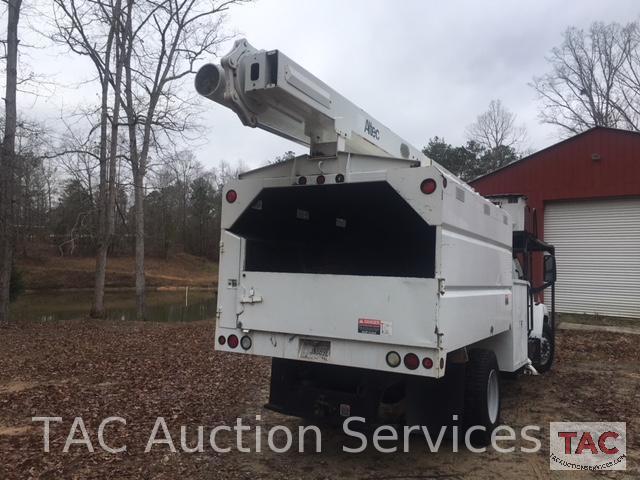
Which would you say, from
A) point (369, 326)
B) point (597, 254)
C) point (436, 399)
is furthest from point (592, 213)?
point (369, 326)

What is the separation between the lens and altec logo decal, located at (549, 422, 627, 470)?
4.78m

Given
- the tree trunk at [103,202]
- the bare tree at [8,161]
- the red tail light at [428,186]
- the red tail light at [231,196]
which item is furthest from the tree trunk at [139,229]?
the red tail light at [428,186]

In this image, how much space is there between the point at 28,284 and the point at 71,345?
34.0m

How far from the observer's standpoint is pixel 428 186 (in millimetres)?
4074

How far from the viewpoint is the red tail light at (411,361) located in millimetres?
4039

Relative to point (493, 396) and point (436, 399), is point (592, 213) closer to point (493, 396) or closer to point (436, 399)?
point (493, 396)

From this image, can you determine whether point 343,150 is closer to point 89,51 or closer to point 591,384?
point 591,384

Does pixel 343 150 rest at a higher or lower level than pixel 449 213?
higher

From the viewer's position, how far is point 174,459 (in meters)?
4.69

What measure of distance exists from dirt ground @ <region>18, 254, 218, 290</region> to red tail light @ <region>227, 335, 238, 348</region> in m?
37.9

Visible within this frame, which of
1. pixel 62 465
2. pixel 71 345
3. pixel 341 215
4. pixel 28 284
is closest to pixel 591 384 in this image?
pixel 341 215

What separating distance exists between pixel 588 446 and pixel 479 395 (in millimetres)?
1405

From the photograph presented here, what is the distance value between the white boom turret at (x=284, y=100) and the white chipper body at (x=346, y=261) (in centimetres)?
1

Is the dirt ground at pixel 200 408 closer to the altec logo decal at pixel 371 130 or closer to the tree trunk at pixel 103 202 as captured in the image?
the altec logo decal at pixel 371 130
